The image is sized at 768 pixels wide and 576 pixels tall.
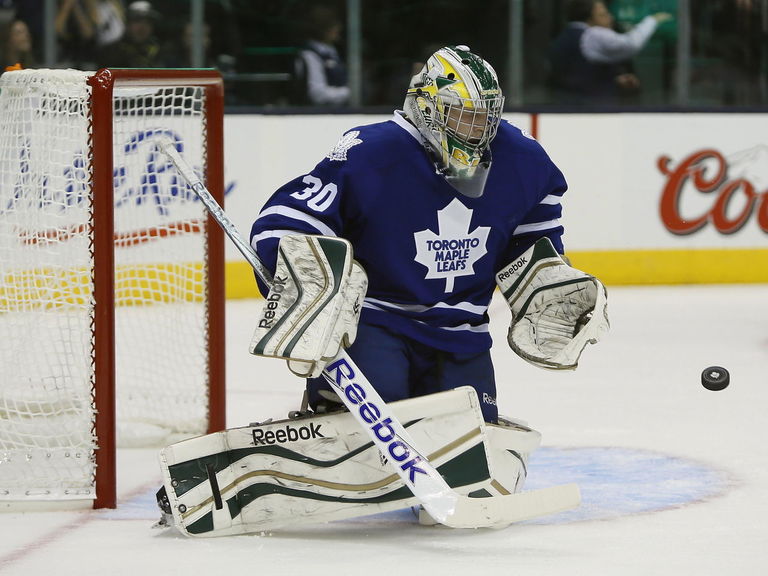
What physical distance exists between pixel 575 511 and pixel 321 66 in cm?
449

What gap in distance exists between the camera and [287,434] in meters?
2.92

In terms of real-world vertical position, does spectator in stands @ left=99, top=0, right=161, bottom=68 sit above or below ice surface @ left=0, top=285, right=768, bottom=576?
above

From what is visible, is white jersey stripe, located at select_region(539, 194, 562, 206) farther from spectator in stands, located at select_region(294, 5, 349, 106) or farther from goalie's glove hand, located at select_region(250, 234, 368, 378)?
spectator in stands, located at select_region(294, 5, 349, 106)

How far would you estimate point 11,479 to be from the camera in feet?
10.8

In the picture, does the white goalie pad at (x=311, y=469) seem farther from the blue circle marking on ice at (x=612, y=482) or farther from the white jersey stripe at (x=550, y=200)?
the white jersey stripe at (x=550, y=200)

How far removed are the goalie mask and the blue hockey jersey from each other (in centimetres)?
3

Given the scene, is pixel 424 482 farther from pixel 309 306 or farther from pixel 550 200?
pixel 550 200

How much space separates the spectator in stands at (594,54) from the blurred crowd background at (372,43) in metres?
0.02

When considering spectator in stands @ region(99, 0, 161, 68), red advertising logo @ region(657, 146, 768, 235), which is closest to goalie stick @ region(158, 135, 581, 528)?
spectator in stands @ region(99, 0, 161, 68)

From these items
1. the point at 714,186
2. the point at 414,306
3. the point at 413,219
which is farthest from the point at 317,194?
the point at 714,186

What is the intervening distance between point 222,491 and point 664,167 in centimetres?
475

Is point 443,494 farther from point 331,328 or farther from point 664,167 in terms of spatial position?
point 664,167

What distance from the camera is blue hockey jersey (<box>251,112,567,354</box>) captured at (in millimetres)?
2947

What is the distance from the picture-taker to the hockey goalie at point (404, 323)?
9.21 ft
